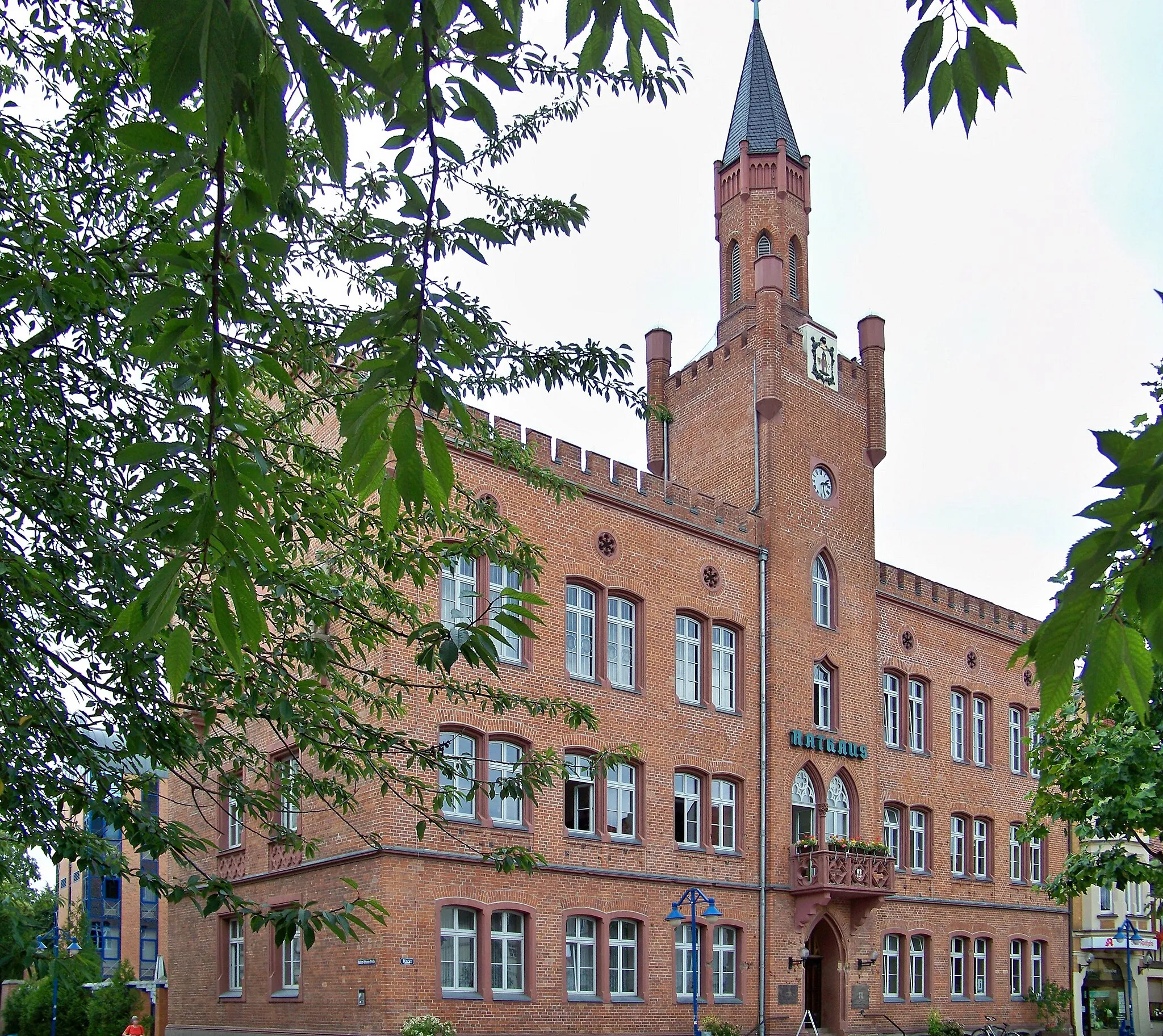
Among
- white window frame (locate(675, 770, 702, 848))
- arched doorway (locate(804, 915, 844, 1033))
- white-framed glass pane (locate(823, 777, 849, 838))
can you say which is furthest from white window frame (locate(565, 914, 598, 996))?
white-framed glass pane (locate(823, 777, 849, 838))

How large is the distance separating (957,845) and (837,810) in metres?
5.86

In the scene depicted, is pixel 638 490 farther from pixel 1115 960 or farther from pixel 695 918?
pixel 1115 960

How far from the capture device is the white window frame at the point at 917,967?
101 feet

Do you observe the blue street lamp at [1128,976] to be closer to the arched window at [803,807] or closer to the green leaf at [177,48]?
the arched window at [803,807]

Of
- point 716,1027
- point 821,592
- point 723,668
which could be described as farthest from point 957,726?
point 716,1027

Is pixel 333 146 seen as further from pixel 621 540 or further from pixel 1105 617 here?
pixel 621 540

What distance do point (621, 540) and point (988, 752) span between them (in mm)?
14771

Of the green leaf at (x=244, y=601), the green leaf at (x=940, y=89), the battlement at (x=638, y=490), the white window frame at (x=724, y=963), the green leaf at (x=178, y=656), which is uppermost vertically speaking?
the battlement at (x=638, y=490)

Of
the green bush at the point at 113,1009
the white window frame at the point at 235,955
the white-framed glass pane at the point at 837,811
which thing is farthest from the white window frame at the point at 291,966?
the white-framed glass pane at the point at 837,811

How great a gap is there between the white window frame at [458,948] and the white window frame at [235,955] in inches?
206

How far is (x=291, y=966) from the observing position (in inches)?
934

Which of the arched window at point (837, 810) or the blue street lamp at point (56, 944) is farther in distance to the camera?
the arched window at point (837, 810)

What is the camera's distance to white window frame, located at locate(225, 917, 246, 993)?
83.5 ft

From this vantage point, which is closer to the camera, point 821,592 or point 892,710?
point 821,592
